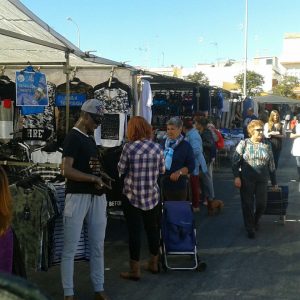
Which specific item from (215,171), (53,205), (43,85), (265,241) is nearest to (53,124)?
(43,85)

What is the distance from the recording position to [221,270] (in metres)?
5.31

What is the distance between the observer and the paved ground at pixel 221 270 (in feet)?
15.2

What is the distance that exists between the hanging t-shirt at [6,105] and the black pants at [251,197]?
3.33 metres

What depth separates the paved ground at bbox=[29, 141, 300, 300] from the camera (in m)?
4.64

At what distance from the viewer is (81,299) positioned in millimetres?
4457

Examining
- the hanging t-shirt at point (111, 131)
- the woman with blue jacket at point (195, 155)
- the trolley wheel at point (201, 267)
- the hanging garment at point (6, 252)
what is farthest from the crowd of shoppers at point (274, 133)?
the hanging garment at point (6, 252)

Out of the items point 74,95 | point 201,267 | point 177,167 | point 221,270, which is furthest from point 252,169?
point 74,95

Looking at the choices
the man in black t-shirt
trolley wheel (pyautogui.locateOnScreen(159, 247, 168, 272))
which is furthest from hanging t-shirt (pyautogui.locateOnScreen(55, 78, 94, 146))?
the man in black t-shirt

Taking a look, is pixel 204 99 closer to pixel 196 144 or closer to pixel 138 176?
pixel 196 144

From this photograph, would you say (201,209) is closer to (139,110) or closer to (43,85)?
(139,110)

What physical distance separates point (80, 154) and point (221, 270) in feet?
7.75

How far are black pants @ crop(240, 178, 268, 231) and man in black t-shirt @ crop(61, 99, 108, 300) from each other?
301 cm

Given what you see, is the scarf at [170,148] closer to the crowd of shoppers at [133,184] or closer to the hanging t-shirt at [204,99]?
the crowd of shoppers at [133,184]

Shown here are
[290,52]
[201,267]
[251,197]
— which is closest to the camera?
[201,267]
